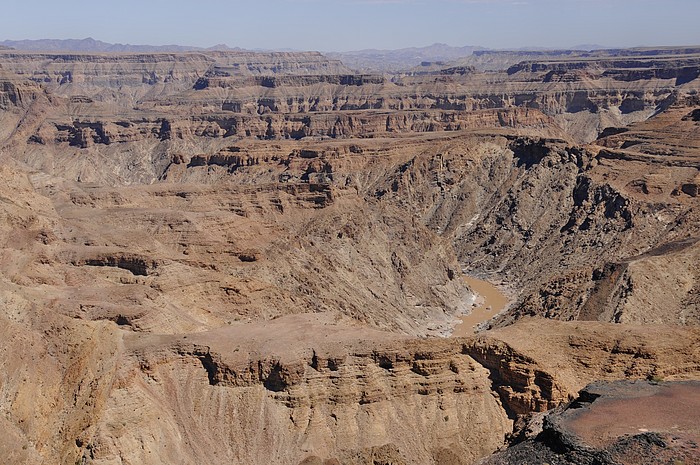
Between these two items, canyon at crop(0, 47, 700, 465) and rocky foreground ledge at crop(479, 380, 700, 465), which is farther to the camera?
canyon at crop(0, 47, 700, 465)

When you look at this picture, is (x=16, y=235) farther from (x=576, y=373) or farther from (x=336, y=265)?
(x=576, y=373)

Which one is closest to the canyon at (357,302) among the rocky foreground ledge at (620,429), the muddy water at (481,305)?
the rocky foreground ledge at (620,429)

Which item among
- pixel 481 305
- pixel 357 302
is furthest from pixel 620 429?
pixel 481 305

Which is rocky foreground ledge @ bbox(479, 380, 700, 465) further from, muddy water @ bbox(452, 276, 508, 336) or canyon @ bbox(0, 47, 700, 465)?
muddy water @ bbox(452, 276, 508, 336)

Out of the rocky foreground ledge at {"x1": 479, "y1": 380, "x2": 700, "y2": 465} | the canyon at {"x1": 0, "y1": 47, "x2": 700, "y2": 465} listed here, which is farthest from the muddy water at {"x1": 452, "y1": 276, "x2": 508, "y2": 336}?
the rocky foreground ledge at {"x1": 479, "y1": 380, "x2": 700, "y2": 465}

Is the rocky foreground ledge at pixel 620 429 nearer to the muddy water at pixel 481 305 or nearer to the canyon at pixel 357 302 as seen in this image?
the canyon at pixel 357 302
